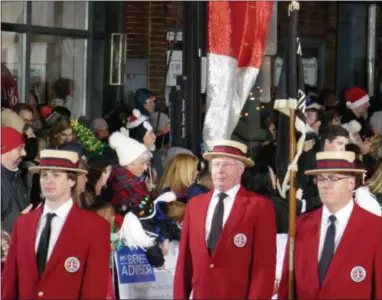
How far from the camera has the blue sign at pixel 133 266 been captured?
10.9 meters

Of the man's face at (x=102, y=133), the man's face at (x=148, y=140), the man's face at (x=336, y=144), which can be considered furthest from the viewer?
the man's face at (x=102, y=133)

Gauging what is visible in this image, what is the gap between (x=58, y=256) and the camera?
9.45 meters

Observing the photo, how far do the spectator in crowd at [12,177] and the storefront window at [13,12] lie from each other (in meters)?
6.18

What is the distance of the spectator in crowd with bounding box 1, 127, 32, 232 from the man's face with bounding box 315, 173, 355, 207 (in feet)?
9.46

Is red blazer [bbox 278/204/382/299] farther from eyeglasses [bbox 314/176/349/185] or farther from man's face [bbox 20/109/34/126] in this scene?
man's face [bbox 20/109/34/126]

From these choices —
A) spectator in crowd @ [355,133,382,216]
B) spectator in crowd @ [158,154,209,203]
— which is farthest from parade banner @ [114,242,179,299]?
spectator in crowd @ [355,133,382,216]

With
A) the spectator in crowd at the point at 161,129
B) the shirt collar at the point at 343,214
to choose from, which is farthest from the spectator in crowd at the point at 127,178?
the spectator in crowd at the point at 161,129

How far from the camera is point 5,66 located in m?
17.4

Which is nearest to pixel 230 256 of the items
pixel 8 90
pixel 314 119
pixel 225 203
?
pixel 225 203

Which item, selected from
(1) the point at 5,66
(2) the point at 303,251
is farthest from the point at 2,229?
(1) the point at 5,66

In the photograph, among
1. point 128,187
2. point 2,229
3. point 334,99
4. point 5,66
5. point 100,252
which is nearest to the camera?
point 100,252

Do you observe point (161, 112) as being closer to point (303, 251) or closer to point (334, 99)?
point (334, 99)

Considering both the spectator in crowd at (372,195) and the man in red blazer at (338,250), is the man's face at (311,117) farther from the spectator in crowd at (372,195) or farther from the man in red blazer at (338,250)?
the man in red blazer at (338,250)

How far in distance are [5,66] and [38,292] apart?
8.37 m
